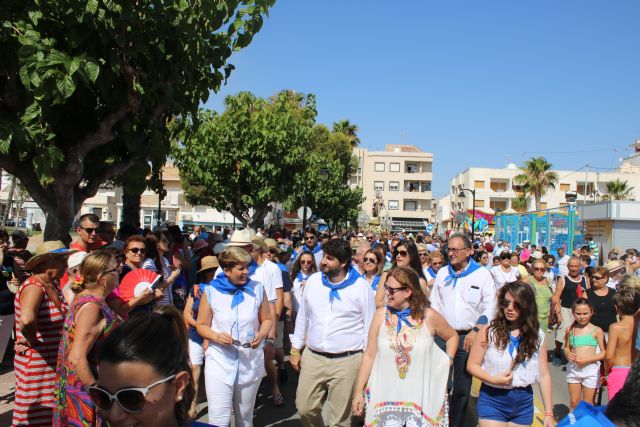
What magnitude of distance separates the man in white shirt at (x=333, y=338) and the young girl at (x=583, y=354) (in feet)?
8.36

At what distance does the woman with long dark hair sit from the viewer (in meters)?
4.37

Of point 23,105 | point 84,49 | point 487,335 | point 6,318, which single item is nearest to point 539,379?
point 487,335

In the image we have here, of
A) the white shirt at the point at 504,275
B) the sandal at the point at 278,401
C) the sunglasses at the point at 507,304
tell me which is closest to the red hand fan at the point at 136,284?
the sandal at the point at 278,401

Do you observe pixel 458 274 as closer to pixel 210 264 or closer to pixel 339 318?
pixel 339 318

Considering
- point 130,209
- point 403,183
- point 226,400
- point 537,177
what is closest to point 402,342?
point 226,400

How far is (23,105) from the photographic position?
286 inches

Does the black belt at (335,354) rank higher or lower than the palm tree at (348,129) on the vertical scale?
lower

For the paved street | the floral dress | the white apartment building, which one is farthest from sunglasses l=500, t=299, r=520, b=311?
the white apartment building

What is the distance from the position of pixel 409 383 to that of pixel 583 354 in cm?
293

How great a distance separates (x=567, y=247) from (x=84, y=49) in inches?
876

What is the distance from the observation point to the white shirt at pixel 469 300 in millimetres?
5910

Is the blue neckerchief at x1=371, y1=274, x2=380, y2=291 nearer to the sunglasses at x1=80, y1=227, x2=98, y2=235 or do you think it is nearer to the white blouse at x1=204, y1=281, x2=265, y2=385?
the white blouse at x1=204, y1=281, x2=265, y2=385

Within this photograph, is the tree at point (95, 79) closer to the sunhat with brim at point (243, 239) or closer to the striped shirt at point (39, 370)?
the sunhat with brim at point (243, 239)

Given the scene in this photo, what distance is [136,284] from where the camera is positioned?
5.38 meters
